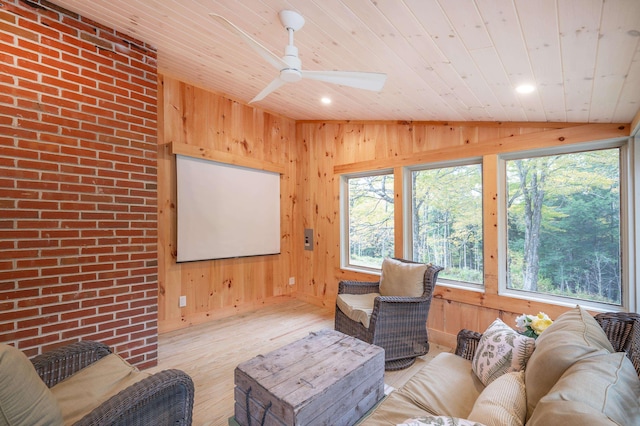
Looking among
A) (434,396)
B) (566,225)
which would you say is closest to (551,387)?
(434,396)

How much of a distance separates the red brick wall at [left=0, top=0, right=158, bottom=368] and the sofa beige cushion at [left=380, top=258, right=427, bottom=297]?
7.35 ft

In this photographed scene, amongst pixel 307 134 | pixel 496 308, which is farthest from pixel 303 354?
pixel 307 134

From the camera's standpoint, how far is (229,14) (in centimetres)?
193

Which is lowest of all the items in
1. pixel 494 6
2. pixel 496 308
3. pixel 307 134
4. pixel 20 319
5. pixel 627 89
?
pixel 496 308

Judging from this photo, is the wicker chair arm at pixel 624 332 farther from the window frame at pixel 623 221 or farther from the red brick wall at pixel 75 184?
the red brick wall at pixel 75 184

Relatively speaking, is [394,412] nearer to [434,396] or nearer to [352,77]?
[434,396]

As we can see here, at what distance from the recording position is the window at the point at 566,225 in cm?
236

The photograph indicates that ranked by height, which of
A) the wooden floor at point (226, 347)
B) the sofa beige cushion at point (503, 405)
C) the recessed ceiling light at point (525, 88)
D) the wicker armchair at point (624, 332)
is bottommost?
the wooden floor at point (226, 347)

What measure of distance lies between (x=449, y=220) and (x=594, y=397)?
2.64 meters

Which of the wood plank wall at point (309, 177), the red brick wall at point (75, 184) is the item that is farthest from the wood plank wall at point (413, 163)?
the red brick wall at point (75, 184)

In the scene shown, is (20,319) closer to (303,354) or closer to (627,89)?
(303,354)

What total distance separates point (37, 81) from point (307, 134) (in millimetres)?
3089

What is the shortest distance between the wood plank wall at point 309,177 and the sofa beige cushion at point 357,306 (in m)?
0.80

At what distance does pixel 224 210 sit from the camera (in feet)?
12.3
